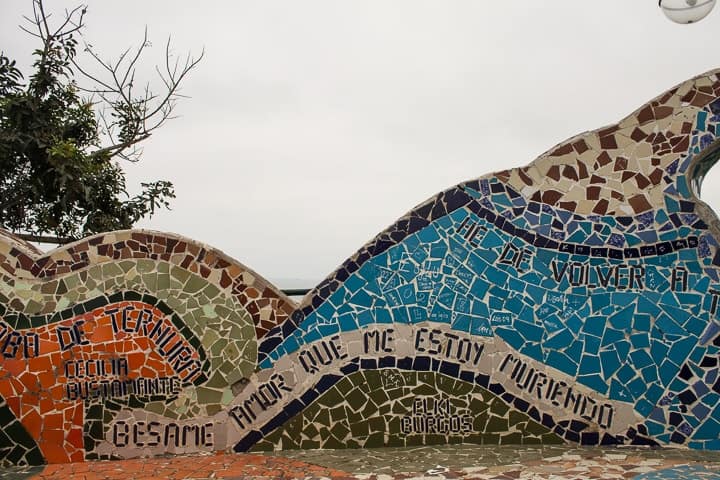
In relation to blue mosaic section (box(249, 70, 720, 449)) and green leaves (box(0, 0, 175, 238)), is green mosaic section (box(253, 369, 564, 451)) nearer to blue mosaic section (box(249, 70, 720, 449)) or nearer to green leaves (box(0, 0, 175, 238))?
blue mosaic section (box(249, 70, 720, 449))

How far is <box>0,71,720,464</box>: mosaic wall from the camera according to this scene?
4.33 m

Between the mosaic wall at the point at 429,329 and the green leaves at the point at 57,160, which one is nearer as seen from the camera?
the mosaic wall at the point at 429,329

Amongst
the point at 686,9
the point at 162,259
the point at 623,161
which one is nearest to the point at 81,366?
the point at 162,259

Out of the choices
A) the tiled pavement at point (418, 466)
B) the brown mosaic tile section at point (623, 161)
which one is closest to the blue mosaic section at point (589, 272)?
the brown mosaic tile section at point (623, 161)

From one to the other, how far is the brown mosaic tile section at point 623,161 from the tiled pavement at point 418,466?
4.87 ft

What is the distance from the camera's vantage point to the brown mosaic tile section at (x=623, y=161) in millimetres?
4418

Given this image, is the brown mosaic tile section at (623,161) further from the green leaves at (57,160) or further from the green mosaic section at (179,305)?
the green leaves at (57,160)

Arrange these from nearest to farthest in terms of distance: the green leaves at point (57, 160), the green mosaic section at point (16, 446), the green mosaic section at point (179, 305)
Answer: the green mosaic section at point (16, 446) < the green mosaic section at point (179, 305) < the green leaves at point (57, 160)

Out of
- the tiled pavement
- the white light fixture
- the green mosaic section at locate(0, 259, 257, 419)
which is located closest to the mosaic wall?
the green mosaic section at locate(0, 259, 257, 419)

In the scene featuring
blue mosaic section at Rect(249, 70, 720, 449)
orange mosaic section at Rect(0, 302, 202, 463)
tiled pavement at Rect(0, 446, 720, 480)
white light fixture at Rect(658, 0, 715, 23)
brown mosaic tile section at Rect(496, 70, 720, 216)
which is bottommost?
tiled pavement at Rect(0, 446, 720, 480)

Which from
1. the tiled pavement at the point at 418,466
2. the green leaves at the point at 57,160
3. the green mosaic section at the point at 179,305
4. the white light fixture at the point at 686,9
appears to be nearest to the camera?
the tiled pavement at the point at 418,466

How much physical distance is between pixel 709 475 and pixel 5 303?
4.17 metres

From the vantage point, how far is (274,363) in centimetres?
445

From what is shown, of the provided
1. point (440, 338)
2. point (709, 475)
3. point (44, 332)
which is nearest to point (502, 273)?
point (440, 338)
